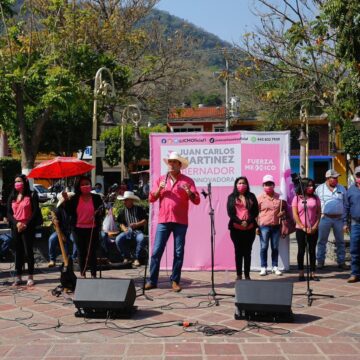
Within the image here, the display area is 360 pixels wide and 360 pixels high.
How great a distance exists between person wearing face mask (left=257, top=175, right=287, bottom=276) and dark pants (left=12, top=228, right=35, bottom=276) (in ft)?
11.9

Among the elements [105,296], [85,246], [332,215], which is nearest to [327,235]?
[332,215]

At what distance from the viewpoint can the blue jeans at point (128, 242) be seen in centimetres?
927

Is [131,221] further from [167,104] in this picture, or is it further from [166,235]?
[167,104]

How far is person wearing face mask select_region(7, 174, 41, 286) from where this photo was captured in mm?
7582

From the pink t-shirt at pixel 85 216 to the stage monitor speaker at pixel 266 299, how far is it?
9.29ft

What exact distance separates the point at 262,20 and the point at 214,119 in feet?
103

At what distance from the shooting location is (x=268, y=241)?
330 inches

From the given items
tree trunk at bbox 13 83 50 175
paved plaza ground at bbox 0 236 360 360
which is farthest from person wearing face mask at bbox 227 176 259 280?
tree trunk at bbox 13 83 50 175

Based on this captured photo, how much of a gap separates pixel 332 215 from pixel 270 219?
1.35 meters

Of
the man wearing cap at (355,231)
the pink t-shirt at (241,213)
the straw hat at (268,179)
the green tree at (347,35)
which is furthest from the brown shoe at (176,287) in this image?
the green tree at (347,35)

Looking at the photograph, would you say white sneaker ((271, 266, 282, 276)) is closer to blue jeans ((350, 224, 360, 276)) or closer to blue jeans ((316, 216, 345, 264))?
blue jeans ((316, 216, 345, 264))

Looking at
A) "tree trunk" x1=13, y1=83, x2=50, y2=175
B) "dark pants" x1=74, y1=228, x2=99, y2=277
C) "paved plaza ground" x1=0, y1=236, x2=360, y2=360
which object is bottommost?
"paved plaza ground" x1=0, y1=236, x2=360, y2=360

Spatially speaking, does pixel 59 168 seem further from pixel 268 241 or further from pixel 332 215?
pixel 332 215

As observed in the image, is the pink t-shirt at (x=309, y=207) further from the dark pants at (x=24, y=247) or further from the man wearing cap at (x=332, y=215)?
the dark pants at (x=24, y=247)
